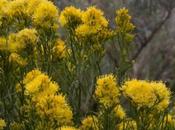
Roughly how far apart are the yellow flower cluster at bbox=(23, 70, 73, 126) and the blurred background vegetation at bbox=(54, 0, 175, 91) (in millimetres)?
3417

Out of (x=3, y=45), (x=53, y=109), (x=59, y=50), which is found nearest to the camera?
(x=53, y=109)

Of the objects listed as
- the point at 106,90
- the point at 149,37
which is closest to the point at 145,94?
the point at 106,90

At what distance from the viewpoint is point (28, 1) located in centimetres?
359

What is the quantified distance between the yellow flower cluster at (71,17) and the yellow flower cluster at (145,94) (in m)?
0.84

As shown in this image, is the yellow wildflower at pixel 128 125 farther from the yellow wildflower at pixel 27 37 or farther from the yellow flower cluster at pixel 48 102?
the yellow wildflower at pixel 27 37

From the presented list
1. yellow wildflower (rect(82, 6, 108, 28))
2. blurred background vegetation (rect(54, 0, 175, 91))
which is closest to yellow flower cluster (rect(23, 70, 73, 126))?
yellow wildflower (rect(82, 6, 108, 28))

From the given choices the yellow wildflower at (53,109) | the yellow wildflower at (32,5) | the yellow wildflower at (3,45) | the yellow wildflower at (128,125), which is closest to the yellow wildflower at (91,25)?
the yellow wildflower at (32,5)

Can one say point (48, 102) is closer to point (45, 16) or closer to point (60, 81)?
point (45, 16)

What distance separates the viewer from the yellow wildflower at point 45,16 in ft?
11.3

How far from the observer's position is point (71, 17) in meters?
3.62

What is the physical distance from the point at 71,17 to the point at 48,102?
100 cm

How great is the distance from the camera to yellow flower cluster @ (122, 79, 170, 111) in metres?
2.75

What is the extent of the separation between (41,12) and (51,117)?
3.01 ft

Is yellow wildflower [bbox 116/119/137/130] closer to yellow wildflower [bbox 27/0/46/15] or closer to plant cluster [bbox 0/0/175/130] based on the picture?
plant cluster [bbox 0/0/175/130]
